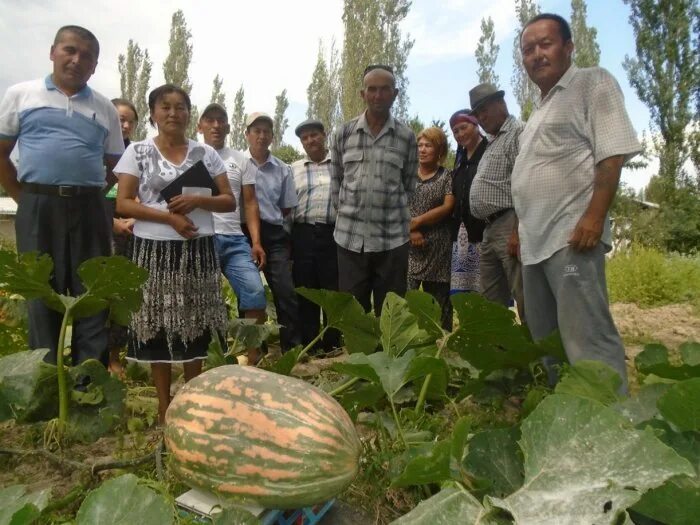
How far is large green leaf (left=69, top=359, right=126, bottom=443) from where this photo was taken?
5.79ft

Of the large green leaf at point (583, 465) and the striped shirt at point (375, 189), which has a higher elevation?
the striped shirt at point (375, 189)

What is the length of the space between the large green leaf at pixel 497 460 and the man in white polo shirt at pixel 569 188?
102 cm

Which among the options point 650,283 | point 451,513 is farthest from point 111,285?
point 650,283

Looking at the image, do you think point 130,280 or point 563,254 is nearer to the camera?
point 130,280

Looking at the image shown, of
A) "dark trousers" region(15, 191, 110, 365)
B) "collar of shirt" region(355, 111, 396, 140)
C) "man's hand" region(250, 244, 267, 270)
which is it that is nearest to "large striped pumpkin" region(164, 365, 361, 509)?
"dark trousers" region(15, 191, 110, 365)

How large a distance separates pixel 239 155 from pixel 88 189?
4.38ft

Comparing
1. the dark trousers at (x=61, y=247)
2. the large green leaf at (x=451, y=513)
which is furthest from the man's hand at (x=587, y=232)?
the dark trousers at (x=61, y=247)

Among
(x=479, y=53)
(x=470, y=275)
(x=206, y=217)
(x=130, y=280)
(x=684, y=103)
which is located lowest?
(x=470, y=275)

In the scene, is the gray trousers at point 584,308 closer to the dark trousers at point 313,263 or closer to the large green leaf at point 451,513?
the large green leaf at point 451,513

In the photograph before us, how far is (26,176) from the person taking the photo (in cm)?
263

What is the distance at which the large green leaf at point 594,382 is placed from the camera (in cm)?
123

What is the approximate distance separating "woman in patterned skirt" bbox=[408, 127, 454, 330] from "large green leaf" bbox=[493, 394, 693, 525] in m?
2.93

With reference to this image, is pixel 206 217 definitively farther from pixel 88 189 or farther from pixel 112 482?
pixel 112 482

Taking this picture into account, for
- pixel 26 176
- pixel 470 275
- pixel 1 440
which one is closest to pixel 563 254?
pixel 470 275
